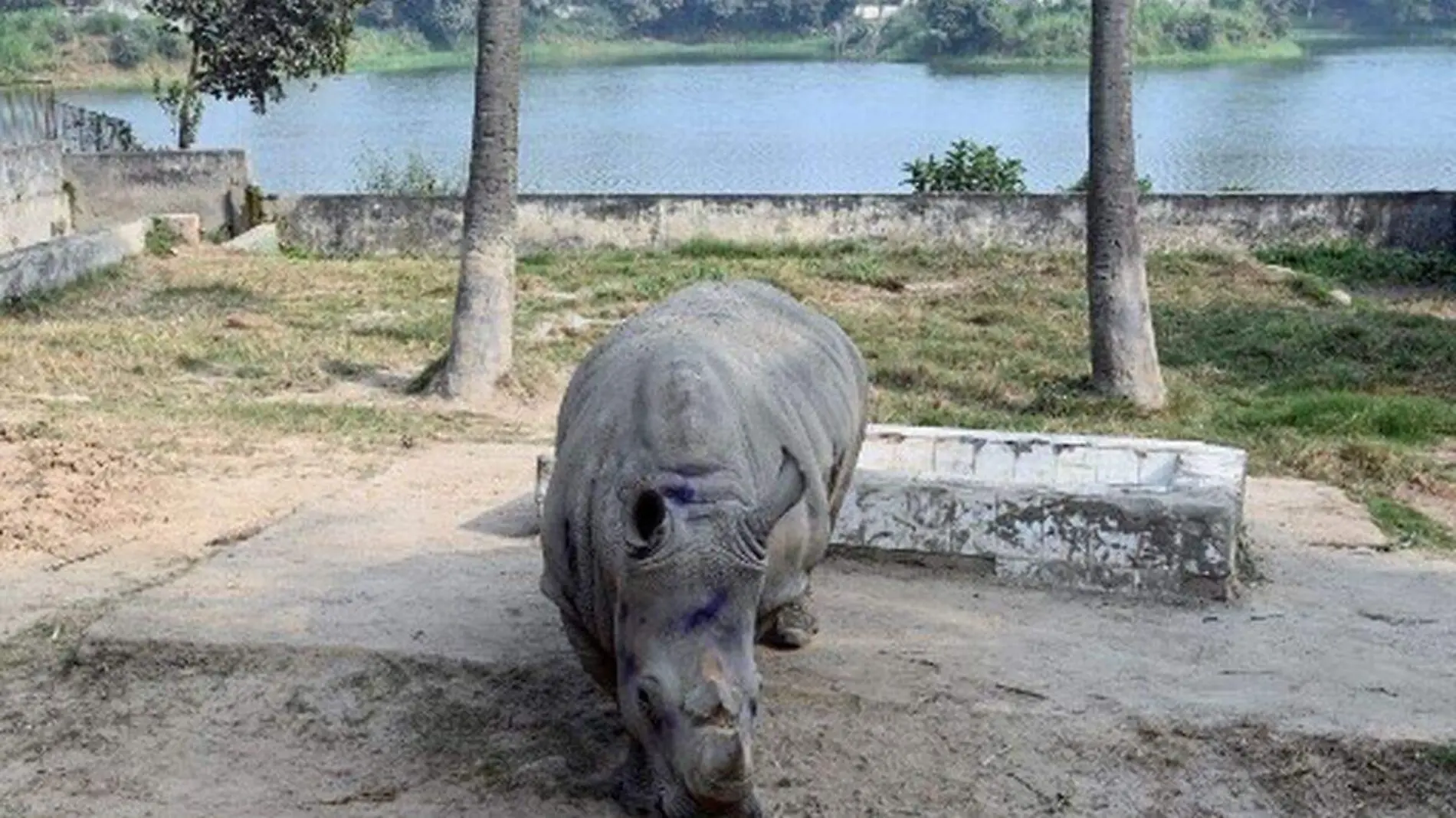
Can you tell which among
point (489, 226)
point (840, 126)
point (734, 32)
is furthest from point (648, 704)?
point (734, 32)

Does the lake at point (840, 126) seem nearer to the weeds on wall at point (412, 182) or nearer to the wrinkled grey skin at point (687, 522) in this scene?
the weeds on wall at point (412, 182)

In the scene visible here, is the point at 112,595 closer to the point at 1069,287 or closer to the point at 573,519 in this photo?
the point at 573,519

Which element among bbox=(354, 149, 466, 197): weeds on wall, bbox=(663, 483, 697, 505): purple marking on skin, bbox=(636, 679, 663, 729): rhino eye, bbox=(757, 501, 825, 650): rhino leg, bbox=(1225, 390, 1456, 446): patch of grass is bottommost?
bbox=(1225, 390, 1456, 446): patch of grass

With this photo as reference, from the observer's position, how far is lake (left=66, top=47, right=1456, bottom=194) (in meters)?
36.2

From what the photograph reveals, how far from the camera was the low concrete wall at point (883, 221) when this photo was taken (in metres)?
21.4

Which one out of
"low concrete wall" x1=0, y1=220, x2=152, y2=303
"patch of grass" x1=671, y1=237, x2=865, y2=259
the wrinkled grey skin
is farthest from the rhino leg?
"patch of grass" x1=671, y1=237, x2=865, y2=259

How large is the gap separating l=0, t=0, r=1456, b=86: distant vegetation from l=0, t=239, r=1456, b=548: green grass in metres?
31.6

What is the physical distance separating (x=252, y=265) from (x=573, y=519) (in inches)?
539

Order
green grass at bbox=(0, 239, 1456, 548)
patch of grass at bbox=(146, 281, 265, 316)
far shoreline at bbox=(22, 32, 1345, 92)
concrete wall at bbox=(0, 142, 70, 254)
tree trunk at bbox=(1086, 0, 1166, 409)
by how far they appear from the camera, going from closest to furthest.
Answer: green grass at bbox=(0, 239, 1456, 548)
tree trunk at bbox=(1086, 0, 1166, 409)
patch of grass at bbox=(146, 281, 265, 316)
concrete wall at bbox=(0, 142, 70, 254)
far shoreline at bbox=(22, 32, 1345, 92)

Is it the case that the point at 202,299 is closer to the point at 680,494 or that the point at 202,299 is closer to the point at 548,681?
the point at 548,681

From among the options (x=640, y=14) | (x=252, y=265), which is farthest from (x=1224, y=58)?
(x=252, y=265)

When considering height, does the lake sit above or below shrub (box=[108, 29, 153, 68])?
below

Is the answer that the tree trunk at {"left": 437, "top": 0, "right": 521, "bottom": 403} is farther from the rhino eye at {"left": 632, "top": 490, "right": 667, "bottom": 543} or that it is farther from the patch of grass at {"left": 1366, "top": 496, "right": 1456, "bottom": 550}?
the rhino eye at {"left": 632, "top": 490, "right": 667, "bottom": 543}

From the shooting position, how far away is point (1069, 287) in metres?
18.5
